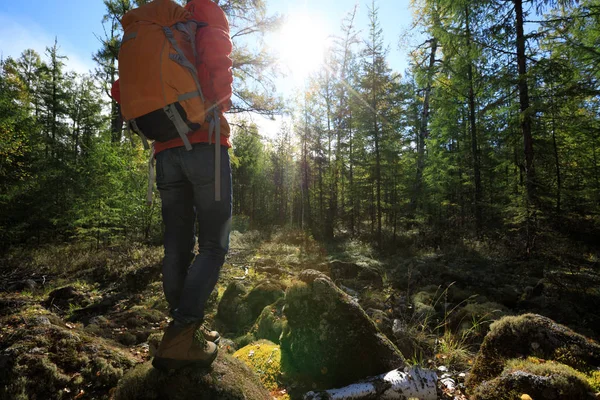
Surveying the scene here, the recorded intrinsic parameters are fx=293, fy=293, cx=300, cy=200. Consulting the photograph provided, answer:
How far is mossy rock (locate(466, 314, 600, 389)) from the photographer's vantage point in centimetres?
244

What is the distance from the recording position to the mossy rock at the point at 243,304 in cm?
517

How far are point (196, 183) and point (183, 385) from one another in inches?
51.0

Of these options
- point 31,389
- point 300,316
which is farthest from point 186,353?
point 300,316

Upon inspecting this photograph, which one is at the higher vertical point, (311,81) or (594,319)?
(311,81)

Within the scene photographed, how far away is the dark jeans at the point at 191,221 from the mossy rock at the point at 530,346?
8.21 ft

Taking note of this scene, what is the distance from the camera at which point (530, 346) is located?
2584mm

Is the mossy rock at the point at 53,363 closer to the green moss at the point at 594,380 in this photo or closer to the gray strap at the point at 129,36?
the gray strap at the point at 129,36

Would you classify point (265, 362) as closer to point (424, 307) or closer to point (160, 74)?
point (160, 74)

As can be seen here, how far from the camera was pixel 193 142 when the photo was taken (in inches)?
78.3

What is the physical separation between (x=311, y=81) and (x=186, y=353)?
73.7 feet

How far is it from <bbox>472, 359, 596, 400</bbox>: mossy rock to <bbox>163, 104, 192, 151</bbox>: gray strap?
9.14 feet

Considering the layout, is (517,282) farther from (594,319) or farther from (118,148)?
(118,148)

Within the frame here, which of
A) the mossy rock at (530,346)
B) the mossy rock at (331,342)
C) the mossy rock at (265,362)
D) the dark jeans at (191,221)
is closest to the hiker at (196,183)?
the dark jeans at (191,221)

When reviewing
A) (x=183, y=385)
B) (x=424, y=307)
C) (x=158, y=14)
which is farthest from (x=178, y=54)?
(x=424, y=307)
